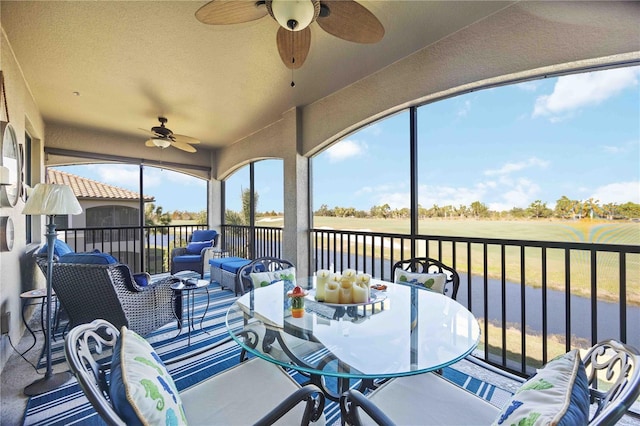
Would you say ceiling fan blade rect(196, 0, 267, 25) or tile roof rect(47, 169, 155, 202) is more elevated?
ceiling fan blade rect(196, 0, 267, 25)

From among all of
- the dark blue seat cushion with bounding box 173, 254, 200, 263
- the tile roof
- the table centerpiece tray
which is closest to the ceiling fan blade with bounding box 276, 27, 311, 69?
the table centerpiece tray

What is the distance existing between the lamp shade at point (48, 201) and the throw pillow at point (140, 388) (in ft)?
6.54

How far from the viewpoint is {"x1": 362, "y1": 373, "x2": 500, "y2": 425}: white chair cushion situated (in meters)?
1.11


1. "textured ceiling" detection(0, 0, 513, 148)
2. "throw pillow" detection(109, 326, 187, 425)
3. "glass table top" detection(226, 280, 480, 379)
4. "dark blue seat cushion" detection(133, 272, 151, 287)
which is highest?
"textured ceiling" detection(0, 0, 513, 148)

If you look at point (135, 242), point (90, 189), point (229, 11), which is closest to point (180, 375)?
point (229, 11)

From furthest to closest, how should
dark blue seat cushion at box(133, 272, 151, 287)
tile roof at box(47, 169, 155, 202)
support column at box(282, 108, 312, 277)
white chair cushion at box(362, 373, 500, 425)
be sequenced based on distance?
tile roof at box(47, 169, 155, 202) < support column at box(282, 108, 312, 277) < dark blue seat cushion at box(133, 272, 151, 287) < white chair cushion at box(362, 373, 500, 425)

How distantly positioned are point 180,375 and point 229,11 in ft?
8.70

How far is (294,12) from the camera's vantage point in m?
1.67

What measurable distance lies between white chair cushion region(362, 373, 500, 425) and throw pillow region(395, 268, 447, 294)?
97 centimetres

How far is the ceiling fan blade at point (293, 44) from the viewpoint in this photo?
2000 mm

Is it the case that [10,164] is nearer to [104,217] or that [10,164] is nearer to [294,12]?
[294,12]

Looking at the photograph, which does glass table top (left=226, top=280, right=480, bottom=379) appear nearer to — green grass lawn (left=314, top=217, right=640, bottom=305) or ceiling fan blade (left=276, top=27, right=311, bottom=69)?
green grass lawn (left=314, top=217, right=640, bottom=305)

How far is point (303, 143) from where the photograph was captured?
13.7 feet

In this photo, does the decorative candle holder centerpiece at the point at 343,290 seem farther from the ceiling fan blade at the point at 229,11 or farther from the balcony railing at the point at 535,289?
the ceiling fan blade at the point at 229,11
